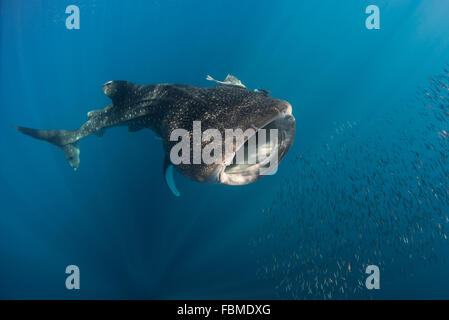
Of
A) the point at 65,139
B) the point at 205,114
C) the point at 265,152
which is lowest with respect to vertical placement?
the point at 265,152

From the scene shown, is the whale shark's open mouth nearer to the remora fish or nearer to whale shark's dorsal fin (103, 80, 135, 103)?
the remora fish

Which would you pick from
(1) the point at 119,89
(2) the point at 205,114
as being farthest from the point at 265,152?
(1) the point at 119,89

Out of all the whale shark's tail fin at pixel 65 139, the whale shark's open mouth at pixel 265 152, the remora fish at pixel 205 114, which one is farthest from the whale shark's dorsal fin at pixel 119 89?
the whale shark's open mouth at pixel 265 152

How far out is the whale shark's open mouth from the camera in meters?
2.55

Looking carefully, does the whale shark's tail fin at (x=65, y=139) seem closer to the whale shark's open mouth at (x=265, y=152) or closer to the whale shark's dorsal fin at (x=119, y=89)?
the whale shark's dorsal fin at (x=119, y=89)

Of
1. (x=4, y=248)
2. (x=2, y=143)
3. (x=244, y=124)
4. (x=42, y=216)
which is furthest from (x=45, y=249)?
(x=244, y=124)

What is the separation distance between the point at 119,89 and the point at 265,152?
2583 millimetres

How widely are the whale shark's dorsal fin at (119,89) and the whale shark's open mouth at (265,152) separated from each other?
85.7 inches

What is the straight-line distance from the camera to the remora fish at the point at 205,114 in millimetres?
2301

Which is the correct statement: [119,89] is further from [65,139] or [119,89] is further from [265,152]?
[265,152]

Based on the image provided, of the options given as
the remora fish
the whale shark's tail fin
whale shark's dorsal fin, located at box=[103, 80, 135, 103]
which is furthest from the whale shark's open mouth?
the whale shark's tail fin

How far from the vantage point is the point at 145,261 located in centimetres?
1057

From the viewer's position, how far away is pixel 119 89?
3.77 metres
